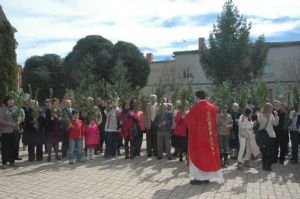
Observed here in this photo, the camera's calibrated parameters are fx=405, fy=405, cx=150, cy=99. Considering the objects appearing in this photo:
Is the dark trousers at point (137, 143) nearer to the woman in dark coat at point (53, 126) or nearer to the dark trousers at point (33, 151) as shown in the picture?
the woman in dark coat at point (53, 126)

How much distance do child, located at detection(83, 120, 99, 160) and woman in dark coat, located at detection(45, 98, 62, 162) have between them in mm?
796

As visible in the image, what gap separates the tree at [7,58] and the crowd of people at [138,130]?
7837mm

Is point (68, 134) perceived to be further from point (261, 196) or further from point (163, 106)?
point (261, 196)

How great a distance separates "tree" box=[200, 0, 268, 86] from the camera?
26.4 meters

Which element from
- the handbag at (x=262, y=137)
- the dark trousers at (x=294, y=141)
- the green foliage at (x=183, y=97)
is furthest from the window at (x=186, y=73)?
the handbag at (x=262, y=137)

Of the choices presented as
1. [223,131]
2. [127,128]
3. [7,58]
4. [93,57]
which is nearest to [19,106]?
[127,128]

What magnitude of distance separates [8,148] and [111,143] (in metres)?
3.17

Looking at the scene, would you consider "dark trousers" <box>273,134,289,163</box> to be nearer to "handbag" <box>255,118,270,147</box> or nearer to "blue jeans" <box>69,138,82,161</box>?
"handbag" <box>255,118,270,147</box>

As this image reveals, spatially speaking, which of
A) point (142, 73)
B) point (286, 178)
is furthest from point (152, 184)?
point (142, 73)

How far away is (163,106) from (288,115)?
3.67m

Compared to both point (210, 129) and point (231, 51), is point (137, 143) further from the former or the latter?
point (231, 51)

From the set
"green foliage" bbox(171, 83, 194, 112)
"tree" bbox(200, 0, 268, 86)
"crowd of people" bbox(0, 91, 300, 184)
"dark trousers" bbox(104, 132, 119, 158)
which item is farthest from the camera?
"tree" bbox(200, 0, 268, 86)

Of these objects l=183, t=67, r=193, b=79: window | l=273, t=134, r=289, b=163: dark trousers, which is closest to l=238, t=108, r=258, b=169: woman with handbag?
l=273, t=134, r=289, b=163: dark trousers

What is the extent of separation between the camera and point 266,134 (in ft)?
33.9
